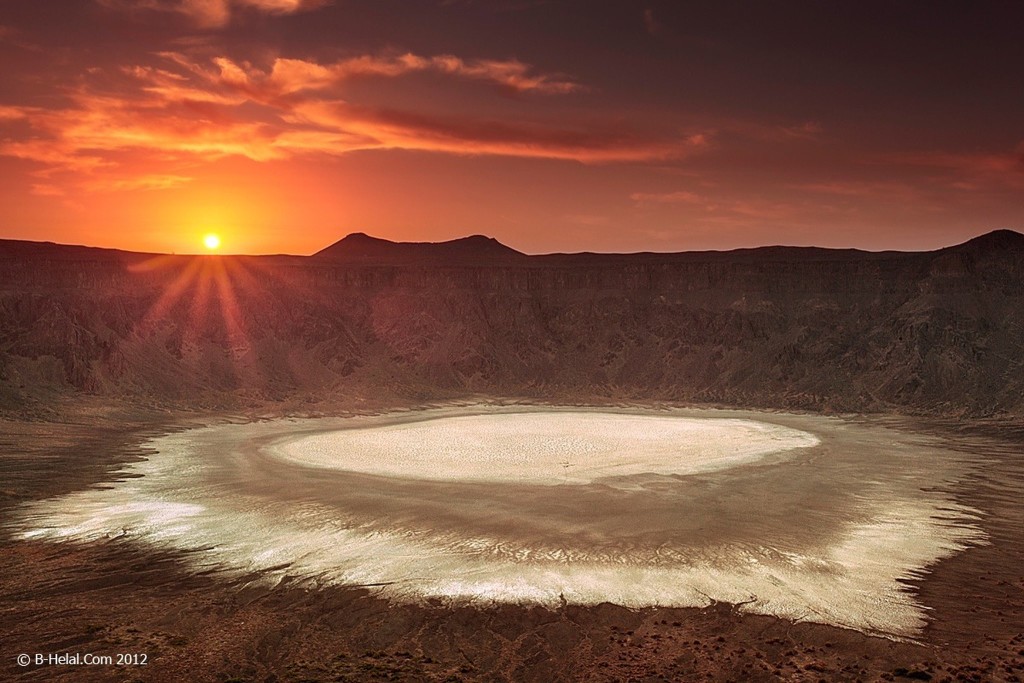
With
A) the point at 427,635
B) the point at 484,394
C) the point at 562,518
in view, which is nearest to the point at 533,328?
the point at 484,394

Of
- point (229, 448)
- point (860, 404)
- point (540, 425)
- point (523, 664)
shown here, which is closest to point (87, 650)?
point (523, 664)

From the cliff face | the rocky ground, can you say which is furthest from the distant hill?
the rocky ground

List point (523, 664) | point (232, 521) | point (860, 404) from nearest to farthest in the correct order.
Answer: point (523, 664)
point (232, 521)
point (860, 404)

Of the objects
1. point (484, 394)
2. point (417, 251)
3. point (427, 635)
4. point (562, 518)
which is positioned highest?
point (417, 251)

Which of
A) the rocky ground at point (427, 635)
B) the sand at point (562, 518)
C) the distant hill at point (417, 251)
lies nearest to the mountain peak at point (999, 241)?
the sand at point (562, 518)

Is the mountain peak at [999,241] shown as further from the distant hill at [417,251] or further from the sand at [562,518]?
the distant hill at [417,251]

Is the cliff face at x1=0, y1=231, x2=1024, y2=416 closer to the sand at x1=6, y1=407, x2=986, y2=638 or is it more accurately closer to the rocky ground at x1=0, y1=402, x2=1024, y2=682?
the sand at x1=6, y1=407, x2=986, y2=638

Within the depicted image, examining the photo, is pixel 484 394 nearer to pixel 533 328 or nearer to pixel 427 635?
pixel 533 328

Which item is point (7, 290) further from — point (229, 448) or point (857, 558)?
point (857, 558)
